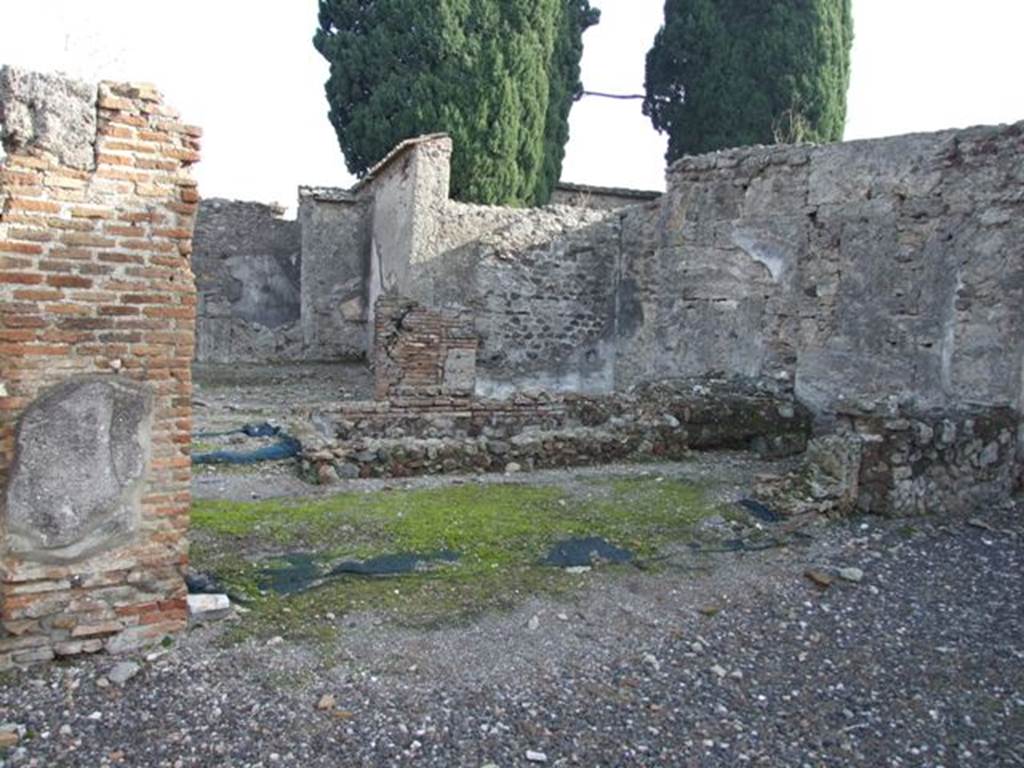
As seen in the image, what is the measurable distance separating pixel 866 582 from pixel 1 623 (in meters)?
4.34

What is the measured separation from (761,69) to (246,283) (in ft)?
43.0

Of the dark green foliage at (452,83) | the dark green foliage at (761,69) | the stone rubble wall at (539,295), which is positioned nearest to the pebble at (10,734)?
the stone rubble wall at (539,295)

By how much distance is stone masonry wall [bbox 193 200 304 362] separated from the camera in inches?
670

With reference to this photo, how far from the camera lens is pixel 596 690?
357 centimetres

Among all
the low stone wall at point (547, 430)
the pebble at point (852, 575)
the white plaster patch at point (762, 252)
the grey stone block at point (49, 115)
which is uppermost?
the white plaster patch at point (762, 252)

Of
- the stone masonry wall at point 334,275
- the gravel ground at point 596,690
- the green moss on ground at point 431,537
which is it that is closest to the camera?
the gravel ground at point 596,690

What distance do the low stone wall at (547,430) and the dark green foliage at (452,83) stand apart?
8.87m

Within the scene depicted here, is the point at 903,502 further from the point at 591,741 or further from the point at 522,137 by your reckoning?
the point at 522,137

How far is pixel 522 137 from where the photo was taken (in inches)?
701

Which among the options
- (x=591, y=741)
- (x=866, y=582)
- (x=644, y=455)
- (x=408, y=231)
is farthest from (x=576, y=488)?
(x=408, y=231)

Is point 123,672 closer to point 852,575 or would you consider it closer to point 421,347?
point 852,575

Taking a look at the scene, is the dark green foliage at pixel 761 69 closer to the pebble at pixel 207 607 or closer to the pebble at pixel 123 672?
the pebble at pixel 207 607

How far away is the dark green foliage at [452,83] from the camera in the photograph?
667 inches

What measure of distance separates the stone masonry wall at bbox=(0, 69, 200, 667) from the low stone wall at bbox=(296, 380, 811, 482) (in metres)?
3.14
